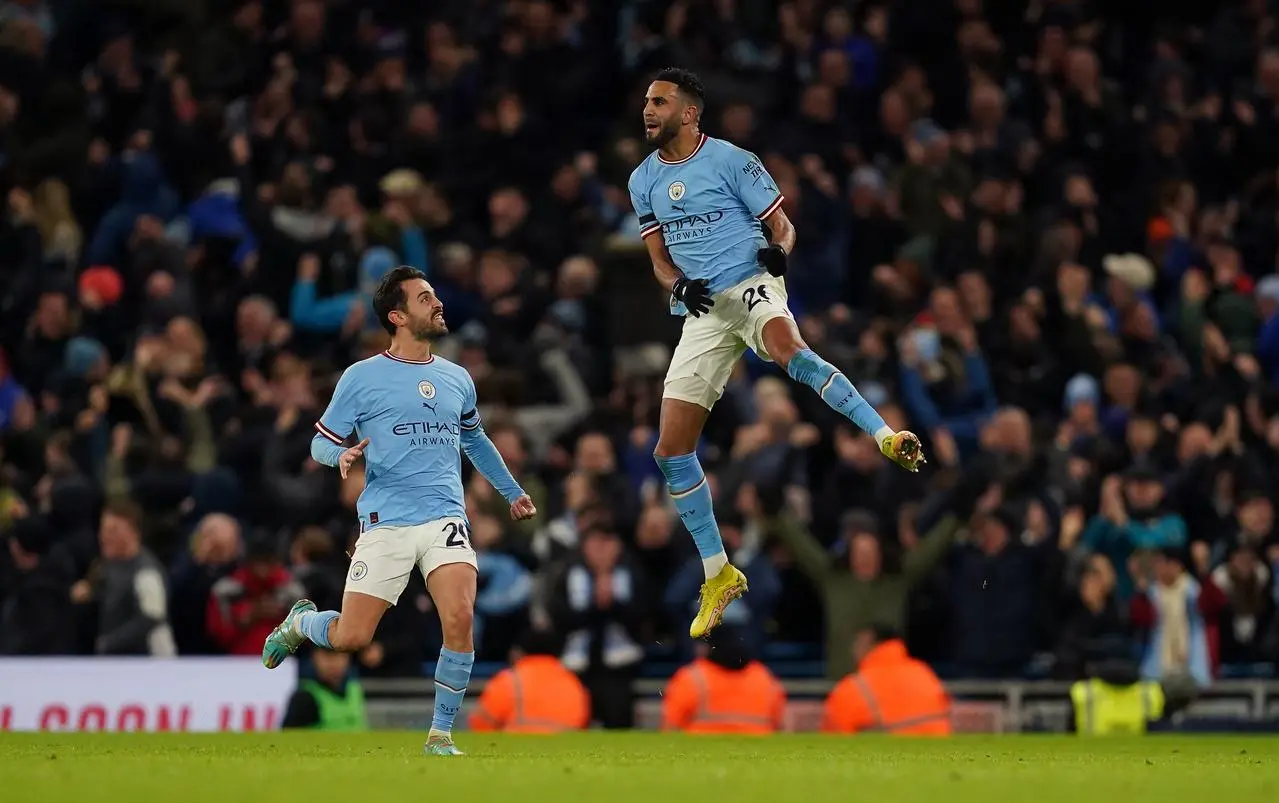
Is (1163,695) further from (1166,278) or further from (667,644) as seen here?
(1166,278)

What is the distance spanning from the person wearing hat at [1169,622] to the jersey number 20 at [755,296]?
19.3ft

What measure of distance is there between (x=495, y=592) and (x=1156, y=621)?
5.22 metres

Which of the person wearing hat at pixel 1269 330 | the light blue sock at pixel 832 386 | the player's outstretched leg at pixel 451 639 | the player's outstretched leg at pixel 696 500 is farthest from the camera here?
the person wearing hat at pixel 1269 330

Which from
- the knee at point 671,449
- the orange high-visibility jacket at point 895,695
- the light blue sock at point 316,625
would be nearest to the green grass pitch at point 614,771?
the light blue sock at point 316,625

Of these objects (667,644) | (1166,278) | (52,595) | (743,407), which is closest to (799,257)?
(743,407)

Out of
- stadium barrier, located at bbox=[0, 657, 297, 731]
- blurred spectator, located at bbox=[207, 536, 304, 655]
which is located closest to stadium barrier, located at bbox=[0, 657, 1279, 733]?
stadium barrier, located at bbox=[0, 657, 297, 731]

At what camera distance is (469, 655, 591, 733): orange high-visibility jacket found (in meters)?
17.2

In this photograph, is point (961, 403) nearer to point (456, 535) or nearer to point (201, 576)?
point (201, 576)

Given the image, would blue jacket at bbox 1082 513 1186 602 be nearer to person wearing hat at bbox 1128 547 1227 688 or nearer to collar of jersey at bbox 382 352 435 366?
person wearing hat at bbox 1128 547 1227 688

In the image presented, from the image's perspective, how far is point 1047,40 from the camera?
25000 mm

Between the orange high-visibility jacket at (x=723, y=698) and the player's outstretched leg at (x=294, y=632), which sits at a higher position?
the player's outstretched leg at (x=294, y=632)

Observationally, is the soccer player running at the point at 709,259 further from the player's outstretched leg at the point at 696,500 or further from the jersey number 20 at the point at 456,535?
the jersey number 20 at the point at 456,535

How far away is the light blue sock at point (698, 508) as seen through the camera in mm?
14508

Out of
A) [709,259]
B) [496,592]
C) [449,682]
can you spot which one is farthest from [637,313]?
[449,682]
